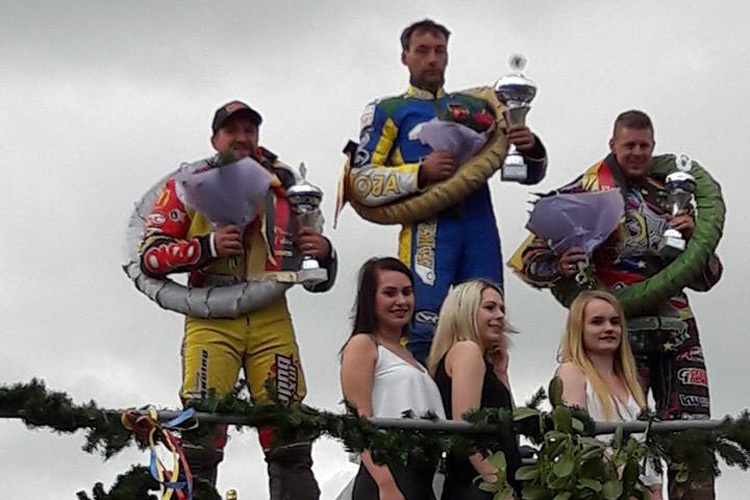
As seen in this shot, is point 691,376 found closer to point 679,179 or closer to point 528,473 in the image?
point 679,179

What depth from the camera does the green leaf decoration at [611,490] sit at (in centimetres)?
546

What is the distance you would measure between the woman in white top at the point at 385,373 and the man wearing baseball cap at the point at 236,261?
3.62 ft

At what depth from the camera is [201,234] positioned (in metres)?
8.09

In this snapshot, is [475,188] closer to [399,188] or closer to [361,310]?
[399,188]

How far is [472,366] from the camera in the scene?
254 inches

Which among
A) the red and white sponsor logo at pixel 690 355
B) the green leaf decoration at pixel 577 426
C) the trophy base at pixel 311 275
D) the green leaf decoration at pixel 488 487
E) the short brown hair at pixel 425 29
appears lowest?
the green leaf decoration at pixel 488 487

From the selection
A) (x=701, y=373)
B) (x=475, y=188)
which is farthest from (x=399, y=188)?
(x=701, y=373)

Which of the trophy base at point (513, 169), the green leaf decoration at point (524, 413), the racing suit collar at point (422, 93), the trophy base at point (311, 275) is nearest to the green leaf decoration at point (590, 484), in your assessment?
the green leaf decoration at point (524, 413)

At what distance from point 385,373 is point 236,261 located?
69.2 inches

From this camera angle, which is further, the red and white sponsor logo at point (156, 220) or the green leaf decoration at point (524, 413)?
the red and white sponsor logo at point (156, 220)

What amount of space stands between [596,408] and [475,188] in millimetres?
2082

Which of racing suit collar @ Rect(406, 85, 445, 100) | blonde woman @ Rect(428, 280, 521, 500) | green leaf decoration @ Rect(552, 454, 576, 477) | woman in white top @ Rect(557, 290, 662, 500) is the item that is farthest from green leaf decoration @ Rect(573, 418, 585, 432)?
racing suit collar @ Rect(406, 85, 445, 100)

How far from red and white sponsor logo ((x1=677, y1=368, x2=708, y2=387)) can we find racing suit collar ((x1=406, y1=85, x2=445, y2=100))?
1794 millimetres

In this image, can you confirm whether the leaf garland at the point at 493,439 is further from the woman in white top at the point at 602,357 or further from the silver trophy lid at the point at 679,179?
the silver trophy lid at the point at 679,179
